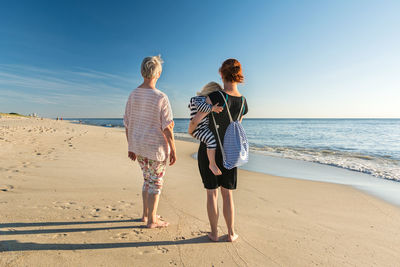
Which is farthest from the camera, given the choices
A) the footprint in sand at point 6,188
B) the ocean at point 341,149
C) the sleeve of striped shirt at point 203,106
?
the ocean at point 341,149

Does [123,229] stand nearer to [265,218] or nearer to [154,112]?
[154,112]

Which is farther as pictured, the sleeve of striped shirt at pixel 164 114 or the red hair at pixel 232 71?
the sleeve of striped shirt at pixel 164 114

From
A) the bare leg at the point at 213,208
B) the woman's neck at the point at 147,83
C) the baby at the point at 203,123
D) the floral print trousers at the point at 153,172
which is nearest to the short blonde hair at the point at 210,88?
the baby at the point at 203,123

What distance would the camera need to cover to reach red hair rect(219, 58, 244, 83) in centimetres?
229

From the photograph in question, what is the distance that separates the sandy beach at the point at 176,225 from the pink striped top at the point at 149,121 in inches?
41.0

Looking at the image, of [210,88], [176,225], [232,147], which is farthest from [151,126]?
[176,225]

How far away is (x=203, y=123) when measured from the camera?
7.36 ft

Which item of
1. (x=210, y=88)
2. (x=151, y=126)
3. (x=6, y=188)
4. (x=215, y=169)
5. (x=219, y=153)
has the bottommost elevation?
(x=6, y=188)

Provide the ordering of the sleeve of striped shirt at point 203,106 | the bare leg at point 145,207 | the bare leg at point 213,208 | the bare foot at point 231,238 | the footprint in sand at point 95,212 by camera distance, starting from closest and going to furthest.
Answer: the sleeve of striped shirt at point 203,106 < the bare leg at point 213,208 < the bare foot at point 231,238 < the bare leg at point 145,207 < the footprint in sand at point 95,212

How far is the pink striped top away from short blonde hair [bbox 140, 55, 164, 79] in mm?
173

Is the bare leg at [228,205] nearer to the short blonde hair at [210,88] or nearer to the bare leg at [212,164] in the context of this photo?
the bare leg at [212,164]

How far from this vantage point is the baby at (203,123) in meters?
2.15

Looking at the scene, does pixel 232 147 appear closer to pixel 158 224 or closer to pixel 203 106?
pixel 203 106

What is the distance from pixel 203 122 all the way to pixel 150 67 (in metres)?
0.90
